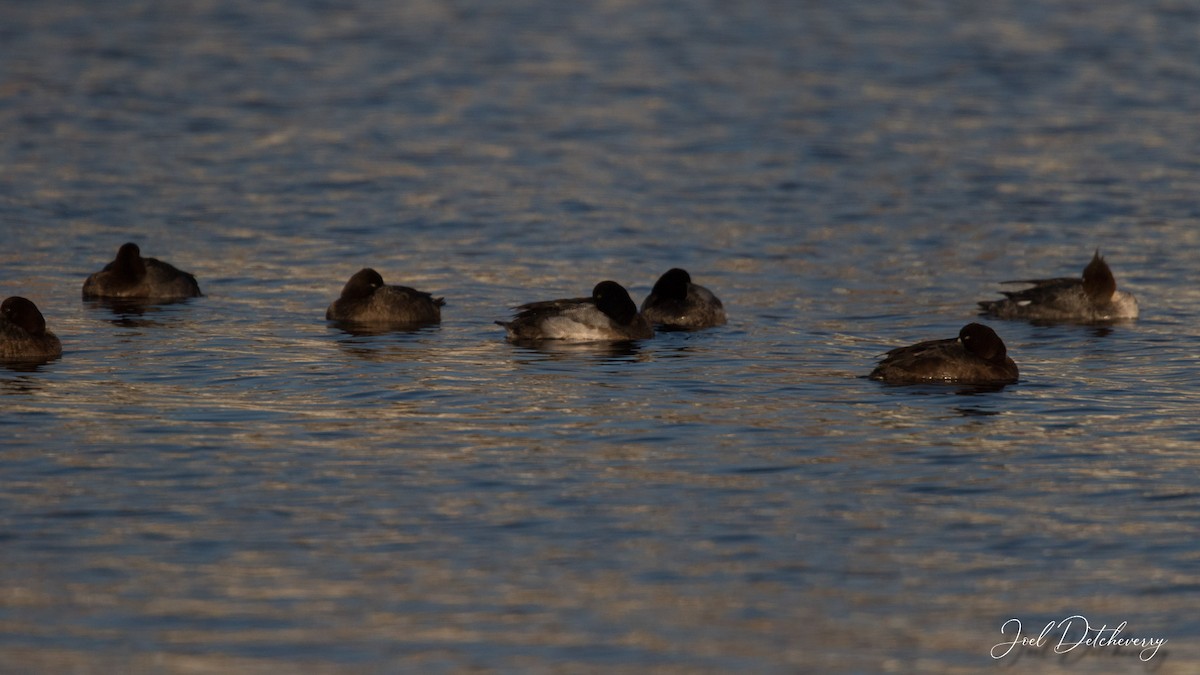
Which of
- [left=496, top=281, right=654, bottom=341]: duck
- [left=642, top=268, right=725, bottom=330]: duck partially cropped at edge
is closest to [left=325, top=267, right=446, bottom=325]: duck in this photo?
[left=496, top=281, right=654, bottom=341]: duck

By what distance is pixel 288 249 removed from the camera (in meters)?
25.6

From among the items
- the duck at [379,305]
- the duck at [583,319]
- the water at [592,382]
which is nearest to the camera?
the water at [592,382]

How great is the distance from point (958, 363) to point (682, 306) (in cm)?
419

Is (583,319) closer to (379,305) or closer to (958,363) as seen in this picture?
(379,305)

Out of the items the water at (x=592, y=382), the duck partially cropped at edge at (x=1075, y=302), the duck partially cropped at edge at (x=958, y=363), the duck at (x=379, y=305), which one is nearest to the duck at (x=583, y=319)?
the water at (x=592, y=382)

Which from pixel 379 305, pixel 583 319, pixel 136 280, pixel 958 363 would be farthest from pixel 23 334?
pixel 958 363

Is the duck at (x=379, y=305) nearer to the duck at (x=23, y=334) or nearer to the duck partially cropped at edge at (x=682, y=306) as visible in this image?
the duck partially cropped at edge at (x=682, y=306)

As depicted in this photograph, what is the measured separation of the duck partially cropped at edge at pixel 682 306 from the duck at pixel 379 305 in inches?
103

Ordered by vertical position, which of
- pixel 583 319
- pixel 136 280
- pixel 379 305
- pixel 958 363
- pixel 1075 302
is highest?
pixel 136 280

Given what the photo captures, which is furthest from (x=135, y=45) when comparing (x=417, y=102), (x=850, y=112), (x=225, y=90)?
(x=850, y=112)

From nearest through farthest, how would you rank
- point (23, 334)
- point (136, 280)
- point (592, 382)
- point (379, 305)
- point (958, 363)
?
point (958, 363)
point (592, 382)
point (23, 334)
point (379, 305)
point (136, 280)

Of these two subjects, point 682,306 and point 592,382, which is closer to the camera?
point 592,382

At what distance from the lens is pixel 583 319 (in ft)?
63.9

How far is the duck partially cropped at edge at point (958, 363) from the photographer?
17.2 meters
